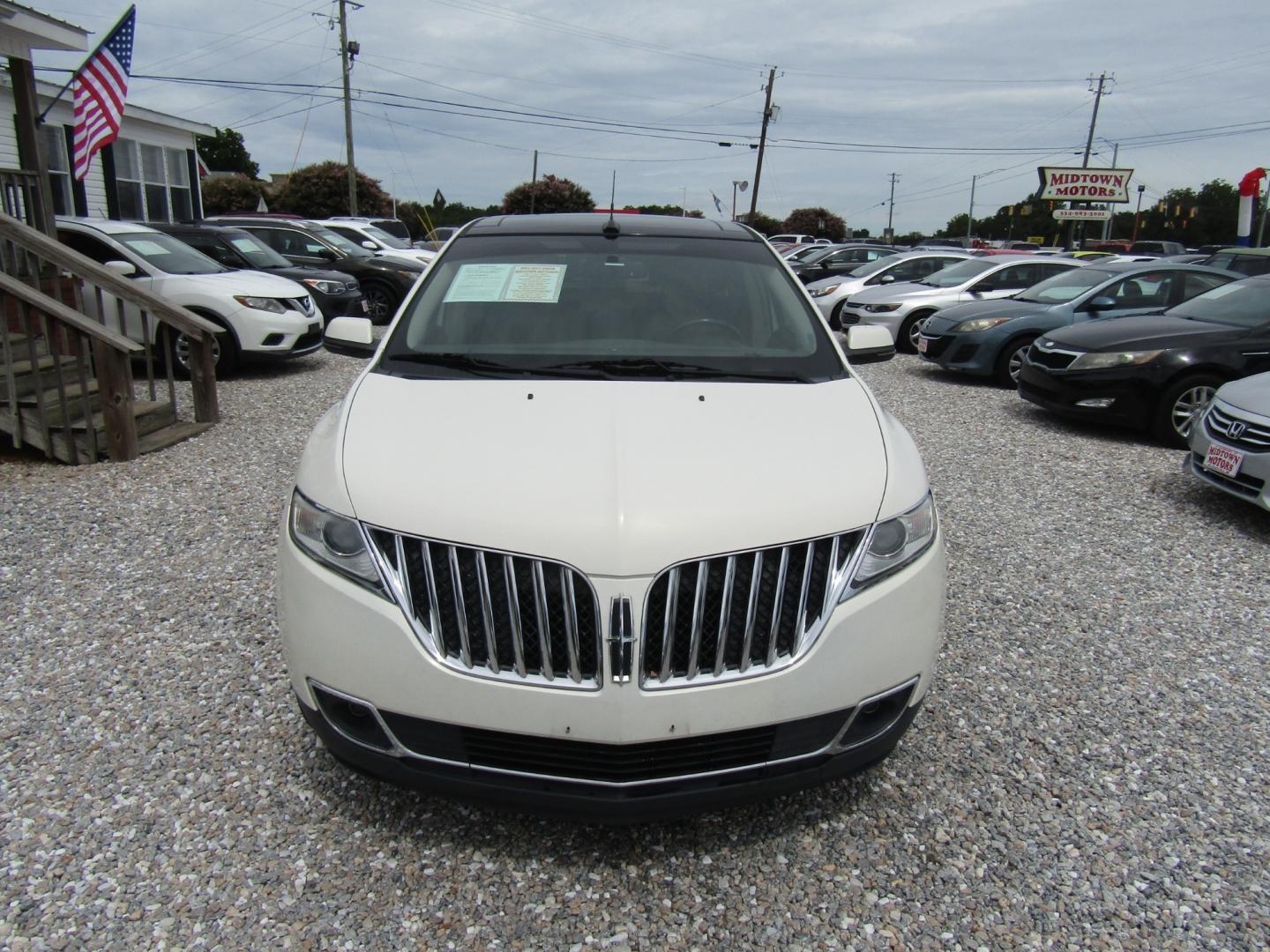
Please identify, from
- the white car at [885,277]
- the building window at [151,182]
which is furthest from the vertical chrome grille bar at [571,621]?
the building window at [151,182]

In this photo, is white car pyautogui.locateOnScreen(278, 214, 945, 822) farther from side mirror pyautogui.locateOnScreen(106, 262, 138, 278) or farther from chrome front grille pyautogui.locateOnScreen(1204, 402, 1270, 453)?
side mirror pyautogui.locateOnScreen(106, 262, 138, 278)

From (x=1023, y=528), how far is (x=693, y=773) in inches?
155

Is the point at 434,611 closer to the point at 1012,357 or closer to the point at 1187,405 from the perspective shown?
the point at 1187,405

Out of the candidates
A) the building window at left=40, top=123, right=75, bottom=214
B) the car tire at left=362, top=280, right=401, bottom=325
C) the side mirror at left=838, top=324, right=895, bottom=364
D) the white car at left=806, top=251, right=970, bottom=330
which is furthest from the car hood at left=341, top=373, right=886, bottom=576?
the building window at left=40, top=123, right=75, bottom=214

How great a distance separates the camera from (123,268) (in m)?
8.55

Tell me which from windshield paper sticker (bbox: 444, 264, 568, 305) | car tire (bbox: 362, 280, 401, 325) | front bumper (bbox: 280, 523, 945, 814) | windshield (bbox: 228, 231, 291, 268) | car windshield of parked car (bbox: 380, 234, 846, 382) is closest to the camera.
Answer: front bumper (bbox: 280, 523, 945, 814)

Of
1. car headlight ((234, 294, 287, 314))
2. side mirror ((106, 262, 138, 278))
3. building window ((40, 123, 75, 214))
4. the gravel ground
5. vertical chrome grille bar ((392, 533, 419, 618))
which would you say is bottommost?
the gravel ground

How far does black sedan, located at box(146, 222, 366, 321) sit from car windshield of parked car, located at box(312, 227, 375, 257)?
84.1 inches

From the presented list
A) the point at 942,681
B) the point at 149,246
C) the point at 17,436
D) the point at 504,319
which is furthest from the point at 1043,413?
the point at 149,246

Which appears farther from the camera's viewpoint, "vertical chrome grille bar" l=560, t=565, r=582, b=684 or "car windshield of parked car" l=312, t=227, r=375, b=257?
"car windshield of parked car" l=312, t=227, r=375, b=257

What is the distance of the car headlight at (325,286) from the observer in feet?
37.8

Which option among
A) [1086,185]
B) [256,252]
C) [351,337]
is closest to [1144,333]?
[351,337]

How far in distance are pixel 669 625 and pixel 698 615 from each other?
0.24ft

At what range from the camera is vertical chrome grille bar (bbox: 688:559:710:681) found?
212 centimetres
